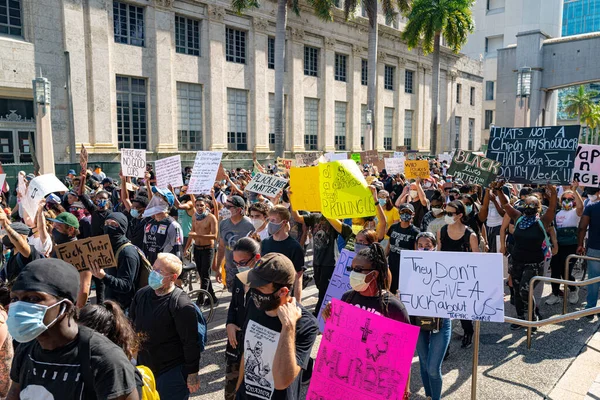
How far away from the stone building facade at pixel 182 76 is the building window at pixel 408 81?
5.54ft

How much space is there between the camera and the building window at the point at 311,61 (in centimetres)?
3402

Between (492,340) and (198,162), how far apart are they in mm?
6442

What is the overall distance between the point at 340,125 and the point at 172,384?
35.0 meters

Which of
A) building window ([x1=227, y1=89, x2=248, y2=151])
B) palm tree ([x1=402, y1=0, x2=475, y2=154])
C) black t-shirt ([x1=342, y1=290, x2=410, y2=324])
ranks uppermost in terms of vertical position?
palm tree ([x1=402, y1=0, x2=475, y2=154])

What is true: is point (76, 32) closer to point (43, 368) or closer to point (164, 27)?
point (164, 27)

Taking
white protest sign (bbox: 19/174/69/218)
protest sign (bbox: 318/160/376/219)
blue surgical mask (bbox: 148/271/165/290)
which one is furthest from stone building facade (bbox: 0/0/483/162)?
blue surgical mask (bbox: 148/271/165/290)

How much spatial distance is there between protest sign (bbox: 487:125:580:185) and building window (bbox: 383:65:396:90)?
34.2 metres

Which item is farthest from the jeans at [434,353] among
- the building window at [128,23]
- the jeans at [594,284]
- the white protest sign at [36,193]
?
the building window at [128,23]

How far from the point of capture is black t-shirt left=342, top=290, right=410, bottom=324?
143 inches

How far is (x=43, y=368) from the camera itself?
236 centimetres

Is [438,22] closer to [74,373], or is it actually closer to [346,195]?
[346,195]

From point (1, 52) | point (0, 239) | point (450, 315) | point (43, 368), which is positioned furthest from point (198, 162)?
point (1, 52)

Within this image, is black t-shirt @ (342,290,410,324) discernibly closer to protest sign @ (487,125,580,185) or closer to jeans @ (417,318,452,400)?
jeans @ (417,318,452,400)

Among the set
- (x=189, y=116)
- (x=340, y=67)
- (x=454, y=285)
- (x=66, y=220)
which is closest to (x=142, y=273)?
(x=66, y=220)
